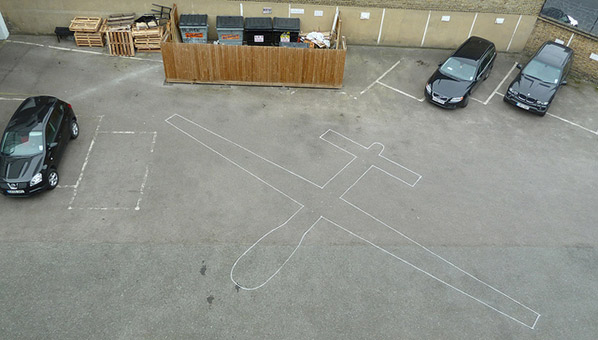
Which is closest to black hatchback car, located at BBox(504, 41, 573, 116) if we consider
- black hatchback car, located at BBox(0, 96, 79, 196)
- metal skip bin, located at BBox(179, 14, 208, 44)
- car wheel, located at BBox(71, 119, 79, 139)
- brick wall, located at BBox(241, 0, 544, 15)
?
brick wall, located at BBox(241, 0, 544, 15)

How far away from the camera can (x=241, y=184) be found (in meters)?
12.9

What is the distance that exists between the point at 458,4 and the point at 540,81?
19.6 ft

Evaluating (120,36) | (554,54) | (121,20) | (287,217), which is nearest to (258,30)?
(120,36)

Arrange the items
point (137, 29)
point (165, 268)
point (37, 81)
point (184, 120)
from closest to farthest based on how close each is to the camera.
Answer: point (165, 268) < point (184, 120) < point (37, 81) < point (137, 29)

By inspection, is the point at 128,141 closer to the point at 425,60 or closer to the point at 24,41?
the point at 24,41

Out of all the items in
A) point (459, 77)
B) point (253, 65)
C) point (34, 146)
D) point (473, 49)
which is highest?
point (473, 49)

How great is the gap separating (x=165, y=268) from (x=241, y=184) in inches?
147

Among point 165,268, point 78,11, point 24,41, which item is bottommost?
point 165,268

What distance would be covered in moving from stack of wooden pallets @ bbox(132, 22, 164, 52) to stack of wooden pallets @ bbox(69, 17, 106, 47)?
1.66 meters

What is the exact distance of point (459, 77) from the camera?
1720cm

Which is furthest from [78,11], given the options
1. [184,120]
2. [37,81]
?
[184,120]

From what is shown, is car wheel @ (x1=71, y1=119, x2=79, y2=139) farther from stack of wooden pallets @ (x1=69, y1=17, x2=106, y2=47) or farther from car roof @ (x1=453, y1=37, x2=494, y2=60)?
car roof @ (x1=453, y1=37, x2=494, y2=60)

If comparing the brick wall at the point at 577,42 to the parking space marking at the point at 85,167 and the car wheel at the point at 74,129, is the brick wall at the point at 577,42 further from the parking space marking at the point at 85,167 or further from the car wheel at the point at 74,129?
the car wheel at the point at 74,129

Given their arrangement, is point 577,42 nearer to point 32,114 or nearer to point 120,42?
point 120,42
